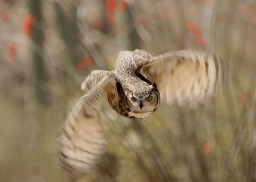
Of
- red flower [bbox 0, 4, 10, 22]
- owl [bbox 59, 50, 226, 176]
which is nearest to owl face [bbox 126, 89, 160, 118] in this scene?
owl [bbox 59, 50, 226, 176]

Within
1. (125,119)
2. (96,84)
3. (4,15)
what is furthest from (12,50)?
(96,84)

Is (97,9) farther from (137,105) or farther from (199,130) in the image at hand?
(137,105)

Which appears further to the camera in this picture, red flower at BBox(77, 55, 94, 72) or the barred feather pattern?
red flower at BBox(77, 55, 94, 72)

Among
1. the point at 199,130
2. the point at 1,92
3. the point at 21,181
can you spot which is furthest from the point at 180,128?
the point at 1,92

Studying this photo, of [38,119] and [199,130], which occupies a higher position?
[38,119]

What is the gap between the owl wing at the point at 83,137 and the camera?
0.85 metres

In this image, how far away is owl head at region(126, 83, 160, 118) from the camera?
2.57 feet

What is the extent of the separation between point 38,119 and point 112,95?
4.01 meters

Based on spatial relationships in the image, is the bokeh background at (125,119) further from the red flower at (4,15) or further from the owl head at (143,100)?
the owl head at (143,100)

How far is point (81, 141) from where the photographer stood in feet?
3.01

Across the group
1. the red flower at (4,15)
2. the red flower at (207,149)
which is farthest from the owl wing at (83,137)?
the red flower at (4,15)

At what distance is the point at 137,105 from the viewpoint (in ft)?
2.58

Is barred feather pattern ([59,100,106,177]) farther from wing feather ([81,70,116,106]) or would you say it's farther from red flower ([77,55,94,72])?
red flower ([77,55,94,72])

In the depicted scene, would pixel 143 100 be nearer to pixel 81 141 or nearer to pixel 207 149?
pixel 81 141
